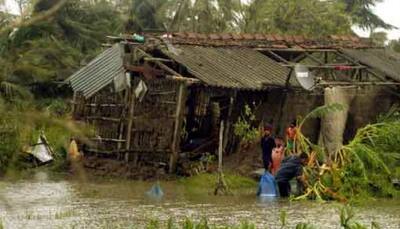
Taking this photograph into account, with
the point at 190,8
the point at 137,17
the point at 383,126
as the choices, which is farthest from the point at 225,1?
the point at 383,126

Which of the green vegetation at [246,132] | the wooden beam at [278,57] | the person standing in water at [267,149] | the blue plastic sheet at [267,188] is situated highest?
the wooden beam at [278,57]

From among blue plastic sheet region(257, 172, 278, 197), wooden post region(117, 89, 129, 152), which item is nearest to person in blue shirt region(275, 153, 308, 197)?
blue plastic sheet region(257, 172, 278, 197)

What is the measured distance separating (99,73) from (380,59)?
6.88 m

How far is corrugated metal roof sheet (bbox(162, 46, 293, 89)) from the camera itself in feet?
54.5

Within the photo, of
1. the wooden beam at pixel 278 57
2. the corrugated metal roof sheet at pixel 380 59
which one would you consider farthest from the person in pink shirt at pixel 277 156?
the corrugated metal roof sheet at pixel 380 59

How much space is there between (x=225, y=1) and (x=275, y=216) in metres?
17.6

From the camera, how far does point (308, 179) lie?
14.2 metres

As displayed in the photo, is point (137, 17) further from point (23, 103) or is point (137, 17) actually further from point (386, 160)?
point (23, 103)

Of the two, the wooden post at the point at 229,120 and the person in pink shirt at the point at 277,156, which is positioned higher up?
the wooden post at the point at 229,120

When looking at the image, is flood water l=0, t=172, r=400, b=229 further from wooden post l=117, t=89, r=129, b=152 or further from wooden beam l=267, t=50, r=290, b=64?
wooden beam l=267, t=50, r=290, b=64

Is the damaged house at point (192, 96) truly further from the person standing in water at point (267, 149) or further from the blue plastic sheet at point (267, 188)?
the blue plastic sheet at point (267, 188)

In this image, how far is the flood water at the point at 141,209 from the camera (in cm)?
1145

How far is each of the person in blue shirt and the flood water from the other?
555mm

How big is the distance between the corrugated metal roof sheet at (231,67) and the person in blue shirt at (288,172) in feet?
8.36
